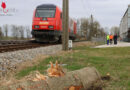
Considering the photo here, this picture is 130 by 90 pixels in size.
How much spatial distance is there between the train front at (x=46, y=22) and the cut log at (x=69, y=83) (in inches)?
561

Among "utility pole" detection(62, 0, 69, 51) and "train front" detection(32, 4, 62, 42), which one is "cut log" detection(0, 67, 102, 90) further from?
"train front" detection(32, 4, 62, 42)

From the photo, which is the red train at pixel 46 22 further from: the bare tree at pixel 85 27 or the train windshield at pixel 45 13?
the bare tree at pixel 85 27

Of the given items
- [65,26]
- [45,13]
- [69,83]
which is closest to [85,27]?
[45,13]

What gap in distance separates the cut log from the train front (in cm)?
1425

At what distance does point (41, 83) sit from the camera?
8.77 feet

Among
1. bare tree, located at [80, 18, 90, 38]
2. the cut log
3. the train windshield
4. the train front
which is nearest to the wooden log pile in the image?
the cut log

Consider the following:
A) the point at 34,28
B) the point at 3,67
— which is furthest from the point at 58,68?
the point at 34,28

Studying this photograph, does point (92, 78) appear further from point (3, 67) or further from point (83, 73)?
point (3, 67)

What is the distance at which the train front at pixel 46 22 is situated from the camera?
703 inches

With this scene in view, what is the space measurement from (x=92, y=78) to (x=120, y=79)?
1.62m

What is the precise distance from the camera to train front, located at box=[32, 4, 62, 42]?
58.5ft

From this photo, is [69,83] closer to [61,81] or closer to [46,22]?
[61,81]

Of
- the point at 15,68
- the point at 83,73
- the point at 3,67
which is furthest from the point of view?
the point at 15,68

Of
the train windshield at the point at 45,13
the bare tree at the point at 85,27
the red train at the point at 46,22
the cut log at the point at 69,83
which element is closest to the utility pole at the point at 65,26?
the red train at the point at 46,22
